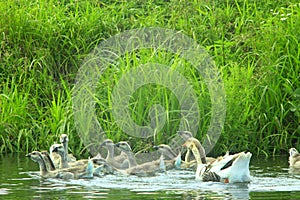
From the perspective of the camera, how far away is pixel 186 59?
15758mm

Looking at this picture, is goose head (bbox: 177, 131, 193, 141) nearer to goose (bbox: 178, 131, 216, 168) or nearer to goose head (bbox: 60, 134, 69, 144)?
goose (bbox: 178, 131, 216, 168)

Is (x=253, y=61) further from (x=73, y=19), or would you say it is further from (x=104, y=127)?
(x=73, y=19)

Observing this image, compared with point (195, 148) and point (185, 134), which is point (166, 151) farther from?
point (195, 148)

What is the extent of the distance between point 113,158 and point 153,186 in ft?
9.14

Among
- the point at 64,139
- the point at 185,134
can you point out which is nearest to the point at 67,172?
the point at 64,139

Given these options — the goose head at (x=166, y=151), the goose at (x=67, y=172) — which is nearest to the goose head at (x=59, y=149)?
the goose at (x=67, y=172)

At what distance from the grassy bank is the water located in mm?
1579

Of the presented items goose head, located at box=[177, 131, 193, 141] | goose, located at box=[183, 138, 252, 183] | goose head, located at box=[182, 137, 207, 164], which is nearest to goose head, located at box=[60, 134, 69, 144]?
goose head, located at box=[177, 131, 193, 141]

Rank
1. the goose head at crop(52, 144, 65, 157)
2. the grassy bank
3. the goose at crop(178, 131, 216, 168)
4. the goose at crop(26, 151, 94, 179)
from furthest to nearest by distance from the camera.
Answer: the grassy bank, the goose at crop(178, 131, 216, 168), the goose head at crop(52, 144, 65, 157), the goose at crop(26, 151, 94, 179)

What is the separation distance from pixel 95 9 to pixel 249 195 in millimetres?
9291

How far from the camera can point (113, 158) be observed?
1427 centimetres

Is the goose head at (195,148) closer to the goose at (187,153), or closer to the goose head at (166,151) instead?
the goose at (187,153)

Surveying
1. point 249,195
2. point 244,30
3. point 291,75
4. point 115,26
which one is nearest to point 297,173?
point 249,195

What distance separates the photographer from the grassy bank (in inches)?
583
